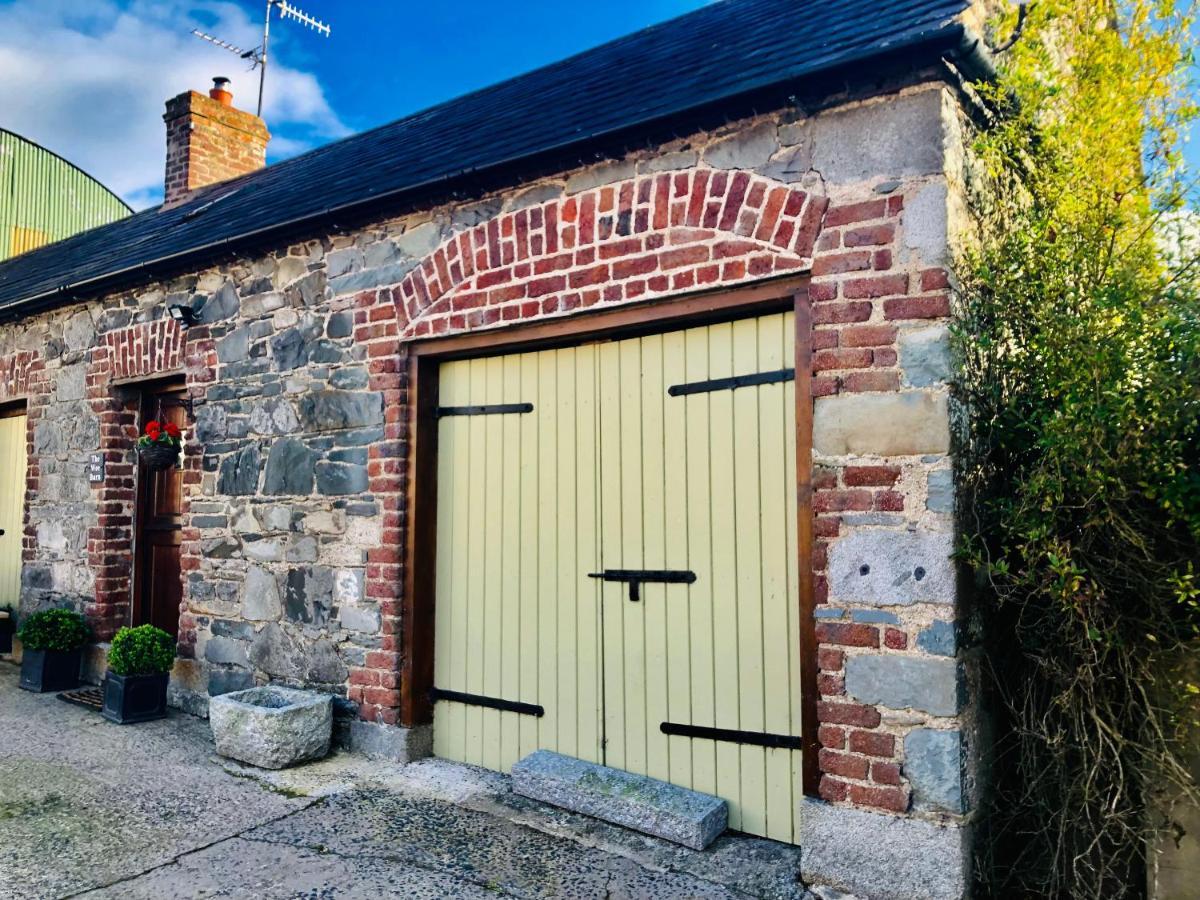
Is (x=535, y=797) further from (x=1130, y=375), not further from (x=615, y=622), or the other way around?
(x=1130, y=375)

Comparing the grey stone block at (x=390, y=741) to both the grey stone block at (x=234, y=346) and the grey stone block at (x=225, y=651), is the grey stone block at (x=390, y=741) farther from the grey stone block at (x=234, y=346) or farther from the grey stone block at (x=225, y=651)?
the grey stone block at (x=234, y=346)

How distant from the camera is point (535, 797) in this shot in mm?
3873

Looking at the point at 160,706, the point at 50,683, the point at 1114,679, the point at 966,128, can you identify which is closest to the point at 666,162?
the point at 966,128

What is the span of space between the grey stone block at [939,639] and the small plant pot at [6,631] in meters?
7.54

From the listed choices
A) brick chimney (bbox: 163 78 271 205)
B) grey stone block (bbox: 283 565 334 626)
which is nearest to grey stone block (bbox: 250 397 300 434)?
grey stone block (bbox: 283 565 334 626)

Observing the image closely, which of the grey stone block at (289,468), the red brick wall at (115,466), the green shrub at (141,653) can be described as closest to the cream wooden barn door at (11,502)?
the red brick wall at (115,466)

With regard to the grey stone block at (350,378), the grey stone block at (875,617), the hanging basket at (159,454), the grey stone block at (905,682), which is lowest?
the grey stone block at (905,682)

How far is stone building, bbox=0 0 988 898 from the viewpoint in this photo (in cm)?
307

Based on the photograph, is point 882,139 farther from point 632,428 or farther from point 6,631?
point 6,631

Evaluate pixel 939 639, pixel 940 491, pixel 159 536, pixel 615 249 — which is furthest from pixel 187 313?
pixel 939 639

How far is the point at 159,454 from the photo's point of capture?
5812 mm

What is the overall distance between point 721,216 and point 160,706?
4631 mm

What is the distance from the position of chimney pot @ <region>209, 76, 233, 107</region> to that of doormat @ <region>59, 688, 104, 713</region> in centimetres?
642

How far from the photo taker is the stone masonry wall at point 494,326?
3.03 metres
